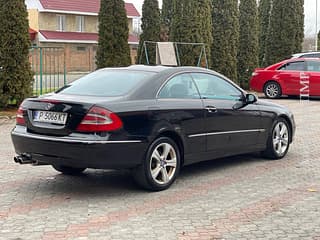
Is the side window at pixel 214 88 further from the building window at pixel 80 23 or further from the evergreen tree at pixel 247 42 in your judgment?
the building window at pixel 80 23

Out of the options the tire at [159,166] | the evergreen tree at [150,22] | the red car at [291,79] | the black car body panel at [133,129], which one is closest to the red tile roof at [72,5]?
the evergreen tree at [150,22]

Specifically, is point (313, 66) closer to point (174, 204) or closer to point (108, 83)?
point (108, 83)

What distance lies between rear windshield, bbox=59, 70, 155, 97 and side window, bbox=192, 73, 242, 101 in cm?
83

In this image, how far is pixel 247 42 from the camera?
2484cm

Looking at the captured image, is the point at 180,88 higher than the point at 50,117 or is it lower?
higher

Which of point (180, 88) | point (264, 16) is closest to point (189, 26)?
point (264, 16)

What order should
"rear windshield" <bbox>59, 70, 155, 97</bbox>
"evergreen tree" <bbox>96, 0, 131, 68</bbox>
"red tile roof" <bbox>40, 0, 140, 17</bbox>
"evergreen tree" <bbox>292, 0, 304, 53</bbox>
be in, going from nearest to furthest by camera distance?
"rear windshield" <bbox>59, 70, 155, 97</bbox> → "evergreen tree" <bbox>96, 0, 131, 68</bbox> → "evergreen tree" <bbox>292, 0, 304, 53</bbox> → "red tile roof" <bbox>40, 0, 140, 17</bbox>

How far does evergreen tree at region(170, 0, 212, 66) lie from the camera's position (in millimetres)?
21703

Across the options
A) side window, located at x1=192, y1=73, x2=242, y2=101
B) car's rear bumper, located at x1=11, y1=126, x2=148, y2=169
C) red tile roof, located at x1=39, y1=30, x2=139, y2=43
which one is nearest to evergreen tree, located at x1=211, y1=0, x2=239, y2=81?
side window, located at x1=192, y1=73, x2=242, y2=101

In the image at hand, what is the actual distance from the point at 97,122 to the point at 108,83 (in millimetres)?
1023

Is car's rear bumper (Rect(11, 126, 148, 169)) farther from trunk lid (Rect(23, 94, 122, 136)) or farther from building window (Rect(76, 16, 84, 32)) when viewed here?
building window (Rect(76, 16, 84, 32))

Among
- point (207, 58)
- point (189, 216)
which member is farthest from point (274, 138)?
point (207, 58)

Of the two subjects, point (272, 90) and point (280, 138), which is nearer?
point (280, 138)

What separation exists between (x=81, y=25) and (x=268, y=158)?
47254 millimetres
